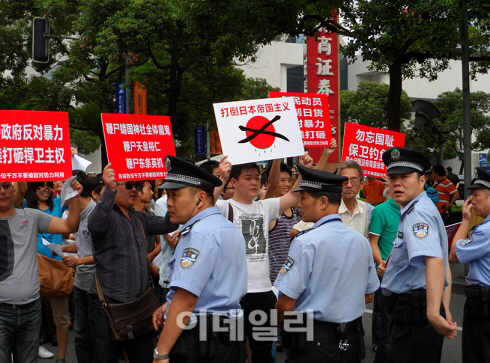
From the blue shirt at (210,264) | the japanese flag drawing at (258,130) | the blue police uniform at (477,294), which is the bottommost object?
the blue police uniform at (477,294)

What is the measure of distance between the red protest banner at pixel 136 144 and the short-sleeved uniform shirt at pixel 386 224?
204cm

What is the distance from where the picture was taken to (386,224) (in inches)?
258

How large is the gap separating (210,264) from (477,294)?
2.38 metres

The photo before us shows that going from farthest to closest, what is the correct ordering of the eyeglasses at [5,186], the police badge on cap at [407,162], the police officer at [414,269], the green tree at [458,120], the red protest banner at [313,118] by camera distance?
the green tree at [458,120], the red protest banner at [313,118], the eyeglasses at [5,186], the police badge on cap at [407,162], the police officer at [414,269]

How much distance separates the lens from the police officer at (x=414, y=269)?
410cm

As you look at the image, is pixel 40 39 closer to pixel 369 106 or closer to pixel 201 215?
pixel 201 215

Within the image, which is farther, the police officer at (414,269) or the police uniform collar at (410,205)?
the police uniform collar at (410,205)

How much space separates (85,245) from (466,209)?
3.23 meters

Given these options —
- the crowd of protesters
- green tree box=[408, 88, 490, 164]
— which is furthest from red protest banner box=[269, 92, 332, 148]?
green tree box=[408, 88, 490, 164]

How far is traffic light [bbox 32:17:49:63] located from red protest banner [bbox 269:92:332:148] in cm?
960

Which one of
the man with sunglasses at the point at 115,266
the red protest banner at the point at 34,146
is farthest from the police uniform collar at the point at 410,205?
the red protest banner at the point at 34,146

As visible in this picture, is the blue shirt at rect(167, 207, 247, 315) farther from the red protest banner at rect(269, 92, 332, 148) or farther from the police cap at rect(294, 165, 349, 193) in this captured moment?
the red protest banner at rect(269, 92, 332, 148)

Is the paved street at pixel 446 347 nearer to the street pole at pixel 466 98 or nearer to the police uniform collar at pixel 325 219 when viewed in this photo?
the street pole at pixel 466 98

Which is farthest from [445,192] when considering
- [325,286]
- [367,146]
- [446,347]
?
[325,286]
